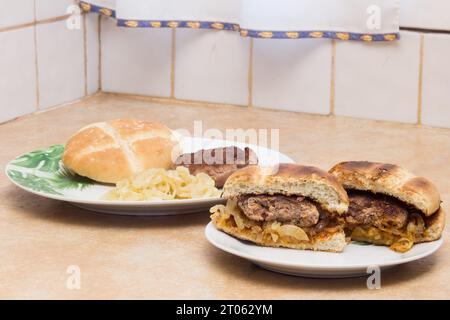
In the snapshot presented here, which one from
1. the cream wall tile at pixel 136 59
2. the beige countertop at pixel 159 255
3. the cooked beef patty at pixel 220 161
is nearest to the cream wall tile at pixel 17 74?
the beige countertop at pixel 159 255

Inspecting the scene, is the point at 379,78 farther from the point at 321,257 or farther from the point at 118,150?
the point at 321,257

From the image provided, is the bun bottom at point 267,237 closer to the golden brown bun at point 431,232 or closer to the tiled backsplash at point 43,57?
the golden brown bun at point 431,232

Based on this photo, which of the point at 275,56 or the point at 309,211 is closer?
the point at 309,211

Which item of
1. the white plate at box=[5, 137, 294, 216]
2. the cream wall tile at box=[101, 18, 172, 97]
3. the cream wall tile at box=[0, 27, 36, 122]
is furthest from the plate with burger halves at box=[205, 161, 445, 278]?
the cream wall tile at box=[101, 18, 172, 97]

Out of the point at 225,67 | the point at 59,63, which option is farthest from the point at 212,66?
the point at 59,63

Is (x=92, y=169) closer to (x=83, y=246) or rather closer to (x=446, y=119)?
(x=83, y=246)

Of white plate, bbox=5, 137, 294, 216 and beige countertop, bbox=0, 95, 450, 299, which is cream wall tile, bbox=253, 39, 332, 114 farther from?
white plate, bbox=5, 137, 294, 216
